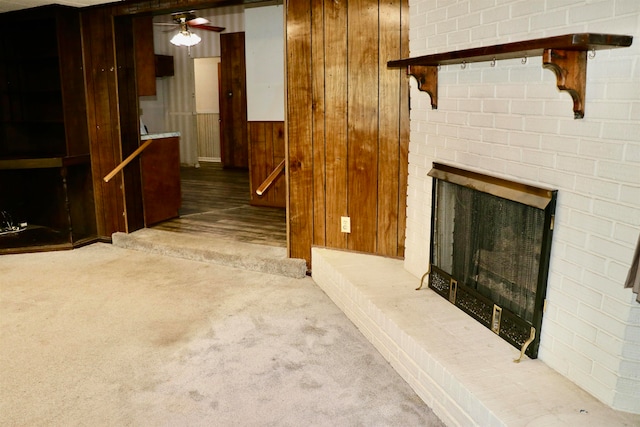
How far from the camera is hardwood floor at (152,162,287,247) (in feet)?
16.3

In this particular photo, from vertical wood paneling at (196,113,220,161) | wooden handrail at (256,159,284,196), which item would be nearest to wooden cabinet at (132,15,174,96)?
wooden handrail at (256,159,284,196)

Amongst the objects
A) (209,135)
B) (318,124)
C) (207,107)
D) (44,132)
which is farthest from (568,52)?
(207,107)

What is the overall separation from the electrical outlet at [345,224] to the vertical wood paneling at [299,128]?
253 millimetres

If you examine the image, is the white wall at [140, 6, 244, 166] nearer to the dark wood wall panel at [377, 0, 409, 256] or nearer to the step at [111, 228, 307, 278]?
the step at [111, 228, 307, 278]

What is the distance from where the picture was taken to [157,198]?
17.9 feet

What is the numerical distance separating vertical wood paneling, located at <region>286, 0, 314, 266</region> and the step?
131 mm

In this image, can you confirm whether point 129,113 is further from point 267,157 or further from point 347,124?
point 347,124

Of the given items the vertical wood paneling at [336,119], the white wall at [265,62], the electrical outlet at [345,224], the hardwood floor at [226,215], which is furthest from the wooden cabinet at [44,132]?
the electrical outlet at [345,224]

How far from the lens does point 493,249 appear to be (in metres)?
2.60

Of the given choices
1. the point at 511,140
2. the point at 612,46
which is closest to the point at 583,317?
the point at 511,140

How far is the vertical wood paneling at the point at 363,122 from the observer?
11.8 feet

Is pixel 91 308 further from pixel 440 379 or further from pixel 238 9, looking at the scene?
pixel 238 9

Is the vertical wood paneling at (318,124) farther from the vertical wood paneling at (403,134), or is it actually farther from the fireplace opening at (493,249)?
the fireplace opening at (493,249)

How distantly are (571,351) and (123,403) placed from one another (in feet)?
6.38
